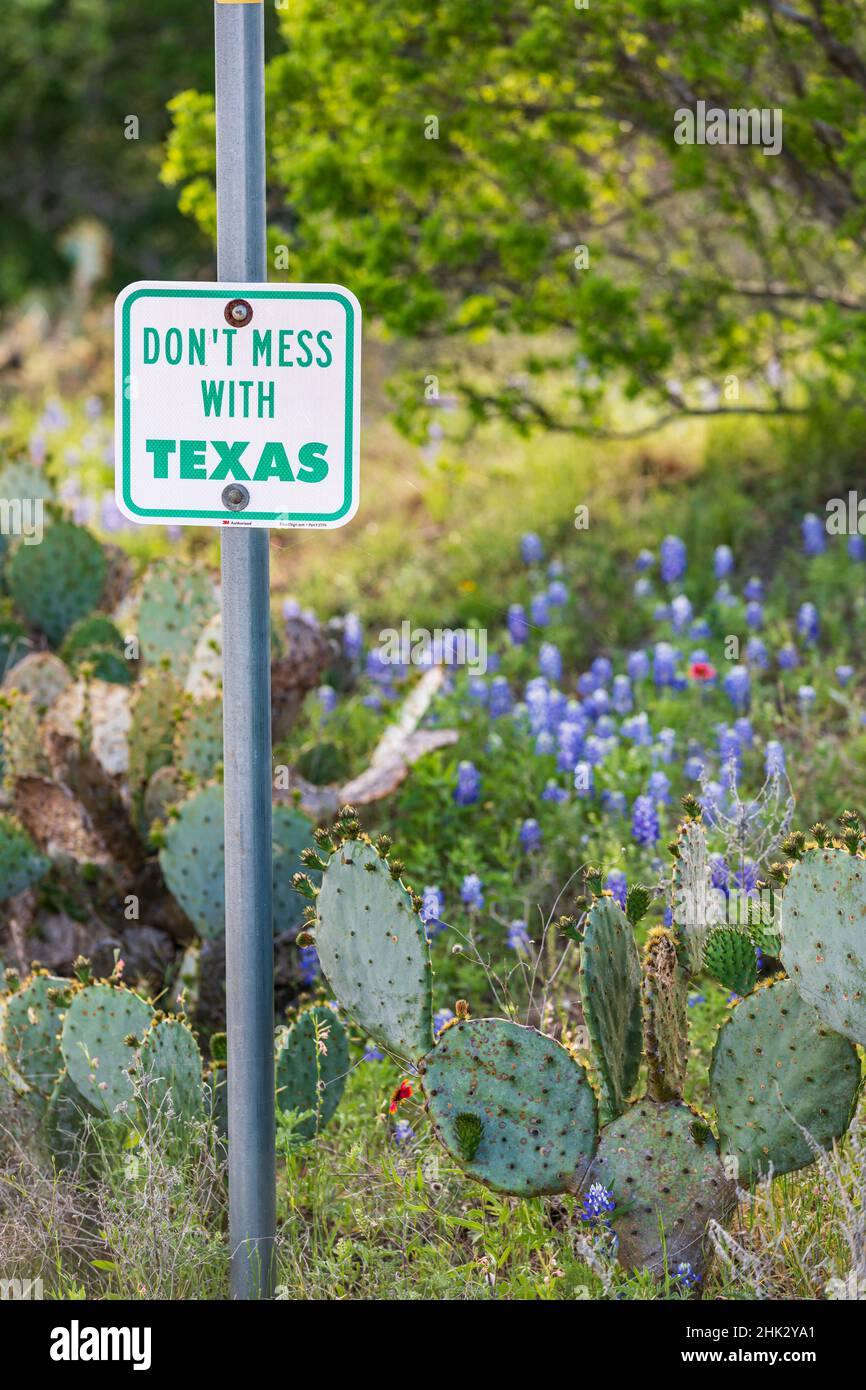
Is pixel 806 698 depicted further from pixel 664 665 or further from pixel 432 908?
pixel 432 908

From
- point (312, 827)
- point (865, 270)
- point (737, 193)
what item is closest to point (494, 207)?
point (737, 193)

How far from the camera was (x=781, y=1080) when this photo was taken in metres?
2.81

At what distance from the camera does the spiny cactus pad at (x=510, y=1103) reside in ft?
8.95

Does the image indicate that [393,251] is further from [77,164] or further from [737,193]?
[77,164]

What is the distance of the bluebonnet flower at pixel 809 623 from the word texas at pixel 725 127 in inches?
76.1

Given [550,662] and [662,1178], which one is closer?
[662,1178]

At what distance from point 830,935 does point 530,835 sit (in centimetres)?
171

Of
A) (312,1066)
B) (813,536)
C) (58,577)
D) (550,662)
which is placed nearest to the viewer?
(312,1066)

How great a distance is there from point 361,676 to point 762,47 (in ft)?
9.24

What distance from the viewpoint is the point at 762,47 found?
5730mm

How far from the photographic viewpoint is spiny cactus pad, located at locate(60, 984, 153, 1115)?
308 cm

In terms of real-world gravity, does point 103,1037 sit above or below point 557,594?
below

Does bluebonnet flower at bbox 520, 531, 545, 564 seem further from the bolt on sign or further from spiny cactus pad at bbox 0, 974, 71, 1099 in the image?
the bolt on sign

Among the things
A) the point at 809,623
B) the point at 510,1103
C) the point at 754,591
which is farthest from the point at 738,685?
the point at 510,1103
